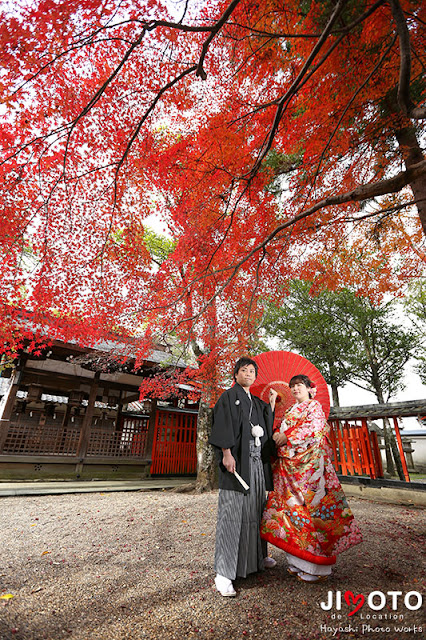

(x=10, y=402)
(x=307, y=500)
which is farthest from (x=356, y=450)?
(x=10, y=402)

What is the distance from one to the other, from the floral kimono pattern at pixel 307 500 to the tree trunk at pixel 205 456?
6.20 meters

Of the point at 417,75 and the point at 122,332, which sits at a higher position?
the point at 417,75

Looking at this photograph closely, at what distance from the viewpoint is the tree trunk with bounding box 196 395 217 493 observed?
29.1ft

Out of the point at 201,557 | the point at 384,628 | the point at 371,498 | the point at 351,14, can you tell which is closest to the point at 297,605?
the point at 384,628

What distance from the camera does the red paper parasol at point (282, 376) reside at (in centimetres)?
354

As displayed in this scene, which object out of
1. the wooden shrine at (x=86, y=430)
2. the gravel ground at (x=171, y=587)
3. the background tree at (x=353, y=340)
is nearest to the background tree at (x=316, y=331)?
the background tree at (x=353, y=340)

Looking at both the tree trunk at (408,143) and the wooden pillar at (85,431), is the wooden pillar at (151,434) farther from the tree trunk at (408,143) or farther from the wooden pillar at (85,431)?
the tree trunk at (408,143)

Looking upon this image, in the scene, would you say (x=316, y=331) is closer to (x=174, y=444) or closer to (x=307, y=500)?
(x=174, y=444)

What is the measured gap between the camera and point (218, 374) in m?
9.22

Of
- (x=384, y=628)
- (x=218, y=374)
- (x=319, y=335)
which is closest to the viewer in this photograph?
(x=384, y=628)

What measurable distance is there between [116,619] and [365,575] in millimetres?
2266

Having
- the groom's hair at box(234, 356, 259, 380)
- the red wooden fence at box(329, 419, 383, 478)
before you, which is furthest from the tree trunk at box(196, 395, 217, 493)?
the groom's hair at box(234, 356, 259, 380)

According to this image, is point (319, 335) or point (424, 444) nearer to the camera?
point (319, 335)

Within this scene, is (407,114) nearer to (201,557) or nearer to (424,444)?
(201,557)
